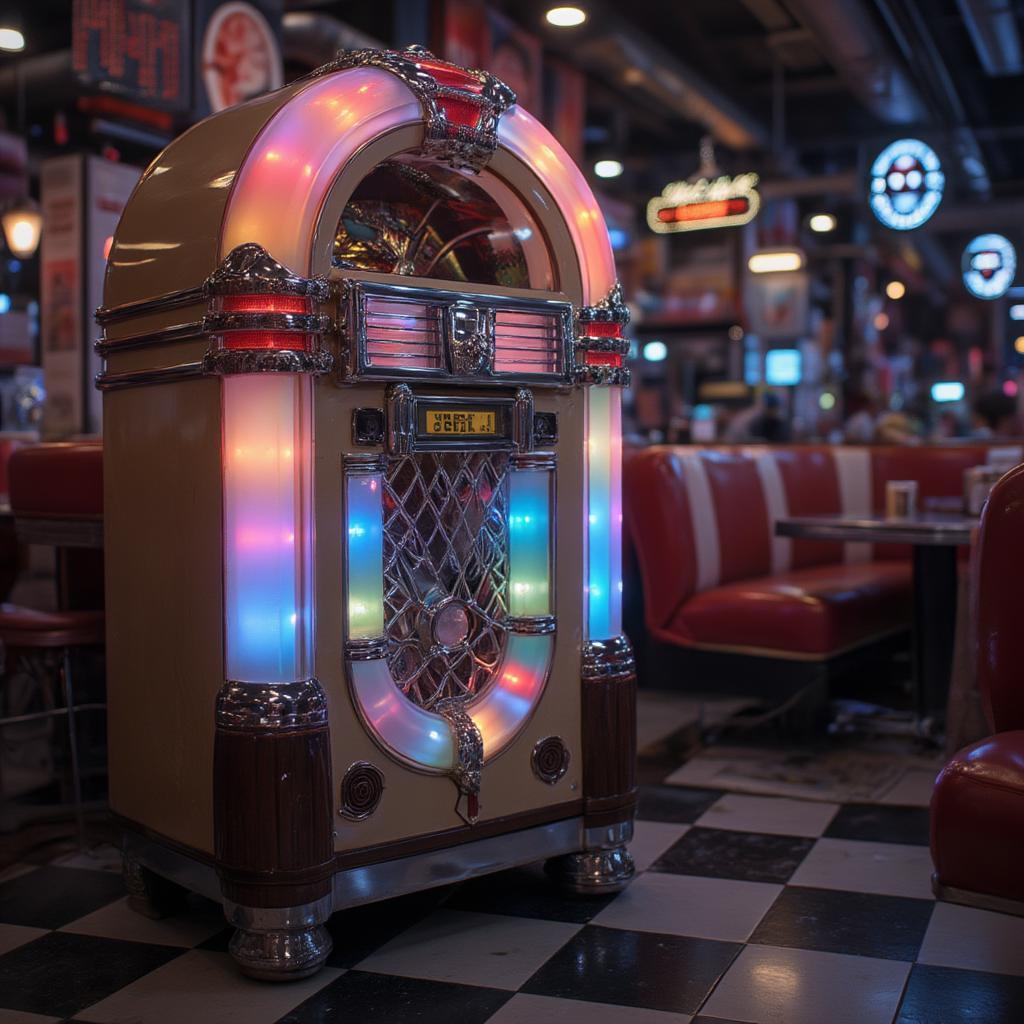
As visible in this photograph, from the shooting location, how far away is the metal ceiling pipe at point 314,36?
25.0ft

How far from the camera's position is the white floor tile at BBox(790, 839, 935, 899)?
9.14ft

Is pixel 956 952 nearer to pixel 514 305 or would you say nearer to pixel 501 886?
pixel 501 886

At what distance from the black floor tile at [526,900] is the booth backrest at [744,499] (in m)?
1.73

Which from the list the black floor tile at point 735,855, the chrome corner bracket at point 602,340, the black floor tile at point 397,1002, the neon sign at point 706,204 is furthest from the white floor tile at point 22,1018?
the neon sign at point 706,204

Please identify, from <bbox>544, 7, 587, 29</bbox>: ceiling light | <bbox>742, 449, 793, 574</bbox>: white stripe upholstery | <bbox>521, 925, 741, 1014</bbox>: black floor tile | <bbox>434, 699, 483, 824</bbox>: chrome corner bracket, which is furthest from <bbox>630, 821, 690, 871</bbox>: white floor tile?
<bbox>544, 7, 587, 29</bbox>: ceiling light

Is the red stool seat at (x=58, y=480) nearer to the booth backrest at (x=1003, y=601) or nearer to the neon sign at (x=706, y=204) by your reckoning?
the booth backrest at (x=1003, y=601)

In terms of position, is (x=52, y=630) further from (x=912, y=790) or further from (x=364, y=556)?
(x=912, y=790)

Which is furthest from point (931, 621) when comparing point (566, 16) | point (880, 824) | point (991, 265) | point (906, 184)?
point (991, 265)

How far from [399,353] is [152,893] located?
1.27 m

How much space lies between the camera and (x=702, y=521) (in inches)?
179

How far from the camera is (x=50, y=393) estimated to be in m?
6.96

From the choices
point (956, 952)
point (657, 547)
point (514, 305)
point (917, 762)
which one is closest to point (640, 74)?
point (657, 547)

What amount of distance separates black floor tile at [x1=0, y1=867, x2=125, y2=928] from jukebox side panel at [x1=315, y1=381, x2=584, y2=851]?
739 mm

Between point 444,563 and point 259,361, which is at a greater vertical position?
point 259,361
